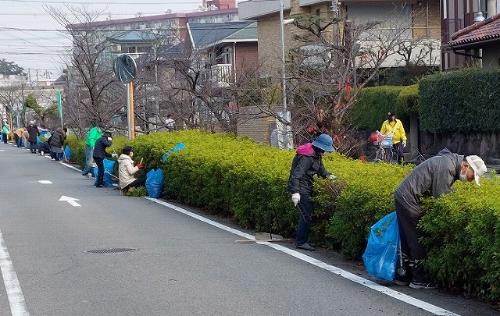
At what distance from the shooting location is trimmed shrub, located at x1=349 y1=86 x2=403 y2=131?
30742mm

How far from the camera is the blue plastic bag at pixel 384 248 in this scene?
8453 mm

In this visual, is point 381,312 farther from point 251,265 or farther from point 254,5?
point 254,5

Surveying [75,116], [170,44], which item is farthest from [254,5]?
[75,116]

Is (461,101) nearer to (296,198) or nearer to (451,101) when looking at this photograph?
(451,101)

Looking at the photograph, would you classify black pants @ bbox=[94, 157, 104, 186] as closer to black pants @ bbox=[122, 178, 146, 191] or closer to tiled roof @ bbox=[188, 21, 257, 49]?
black pants @ bbox=[122, 178, 146, 191]

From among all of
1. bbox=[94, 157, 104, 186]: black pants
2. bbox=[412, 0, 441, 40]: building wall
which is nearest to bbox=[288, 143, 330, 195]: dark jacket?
bbox=[94, 157, 104, 186]: black pants

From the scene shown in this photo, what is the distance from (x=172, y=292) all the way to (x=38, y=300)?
55.2 inches

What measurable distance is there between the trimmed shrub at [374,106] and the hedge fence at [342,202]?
1320cm

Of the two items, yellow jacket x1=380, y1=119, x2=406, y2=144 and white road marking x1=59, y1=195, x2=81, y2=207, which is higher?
yellow jacket x1=380, y1=119, x2=406, y2=144

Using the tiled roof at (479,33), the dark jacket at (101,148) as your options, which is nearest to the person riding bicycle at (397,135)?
the tiled roof at (479,33)

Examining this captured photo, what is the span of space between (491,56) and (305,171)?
60.2ft

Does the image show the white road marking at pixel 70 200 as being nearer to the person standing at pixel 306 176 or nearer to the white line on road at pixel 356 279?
the white line on road at pixel 356 279

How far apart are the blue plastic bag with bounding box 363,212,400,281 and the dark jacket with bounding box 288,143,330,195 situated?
2.22m

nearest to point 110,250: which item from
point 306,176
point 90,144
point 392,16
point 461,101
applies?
point 306,176
